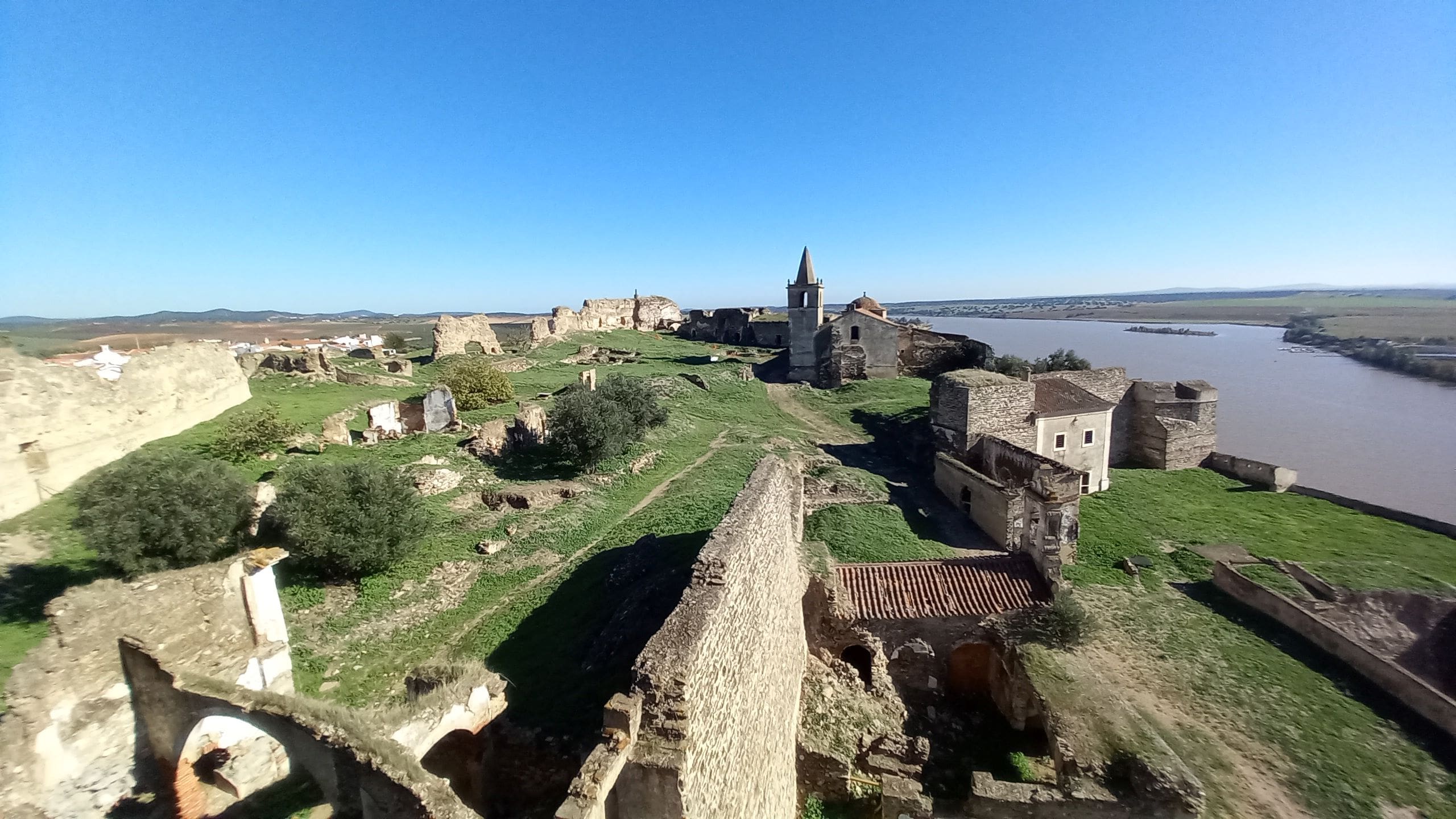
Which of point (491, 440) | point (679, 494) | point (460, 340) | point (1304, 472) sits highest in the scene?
point (460, 340)

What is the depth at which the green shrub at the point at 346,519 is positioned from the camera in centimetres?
1073

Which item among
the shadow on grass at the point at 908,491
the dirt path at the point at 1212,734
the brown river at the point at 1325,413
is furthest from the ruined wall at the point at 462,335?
the brown river at the point at 1325,413

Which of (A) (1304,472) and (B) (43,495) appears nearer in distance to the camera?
(B) (43,495)

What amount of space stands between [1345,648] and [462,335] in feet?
128

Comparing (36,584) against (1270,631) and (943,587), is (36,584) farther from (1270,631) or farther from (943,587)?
(1270,631)

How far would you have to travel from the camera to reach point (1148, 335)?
9438 centimetres

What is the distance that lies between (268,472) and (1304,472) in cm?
4164

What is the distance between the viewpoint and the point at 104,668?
6.48 m

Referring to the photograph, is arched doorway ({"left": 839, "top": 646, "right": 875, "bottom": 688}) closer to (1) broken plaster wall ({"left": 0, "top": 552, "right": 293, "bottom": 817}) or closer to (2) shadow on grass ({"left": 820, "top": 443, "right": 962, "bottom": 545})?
(2) shadow on grass ({"left": 820, "top": 443, "right": 962, "bottom": 545})

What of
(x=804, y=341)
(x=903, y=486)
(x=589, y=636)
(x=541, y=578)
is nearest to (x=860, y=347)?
(x=804, y=341)

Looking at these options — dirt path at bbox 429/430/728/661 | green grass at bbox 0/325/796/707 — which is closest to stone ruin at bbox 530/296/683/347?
green grass at bbox 0/325/796/707

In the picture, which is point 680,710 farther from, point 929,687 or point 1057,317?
point 1057,317

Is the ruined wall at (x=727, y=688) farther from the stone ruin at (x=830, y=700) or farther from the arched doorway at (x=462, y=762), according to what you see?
the arched doorway at (x=462, y=762)

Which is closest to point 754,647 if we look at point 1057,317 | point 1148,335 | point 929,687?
point 929,687
